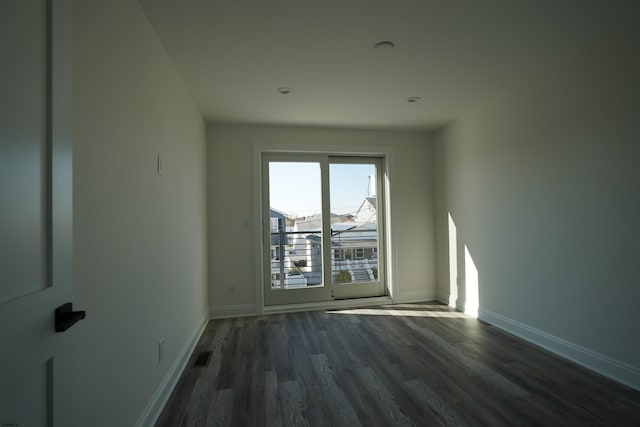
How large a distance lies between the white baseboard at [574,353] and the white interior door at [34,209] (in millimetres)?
3147

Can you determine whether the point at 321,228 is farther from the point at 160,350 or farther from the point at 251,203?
the point at 160,350

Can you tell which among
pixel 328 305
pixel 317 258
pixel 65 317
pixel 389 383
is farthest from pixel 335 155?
pixel 65 317

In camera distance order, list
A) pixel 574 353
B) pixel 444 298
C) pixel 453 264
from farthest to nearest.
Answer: pixel 444 298 < pixel 453 264 < pixel 574 353

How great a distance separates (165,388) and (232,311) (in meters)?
1.75

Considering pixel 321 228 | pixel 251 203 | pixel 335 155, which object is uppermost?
pixel 335 155

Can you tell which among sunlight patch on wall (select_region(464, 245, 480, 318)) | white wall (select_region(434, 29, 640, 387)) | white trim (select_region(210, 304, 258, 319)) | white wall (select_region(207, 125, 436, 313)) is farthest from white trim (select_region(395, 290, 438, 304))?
white trim (select_region(210, 304, 258, 319))

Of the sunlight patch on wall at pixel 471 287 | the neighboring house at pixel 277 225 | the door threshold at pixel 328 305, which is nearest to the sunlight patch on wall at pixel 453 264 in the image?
the sunlight patch on wall at pixel 471 287

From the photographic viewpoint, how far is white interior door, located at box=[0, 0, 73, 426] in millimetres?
661

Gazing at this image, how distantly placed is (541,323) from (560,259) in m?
0.63

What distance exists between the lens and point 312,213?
4176mm

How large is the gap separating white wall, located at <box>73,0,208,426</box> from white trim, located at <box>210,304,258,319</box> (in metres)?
1.23

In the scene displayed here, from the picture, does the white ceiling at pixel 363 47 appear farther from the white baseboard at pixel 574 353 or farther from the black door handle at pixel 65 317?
the white baseboard at pixel 574 353

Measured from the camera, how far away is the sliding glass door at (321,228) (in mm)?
4047

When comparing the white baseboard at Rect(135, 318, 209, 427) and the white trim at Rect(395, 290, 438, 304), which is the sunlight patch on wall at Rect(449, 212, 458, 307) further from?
the white baseboard at Rect(135, 318, 209, 427)
